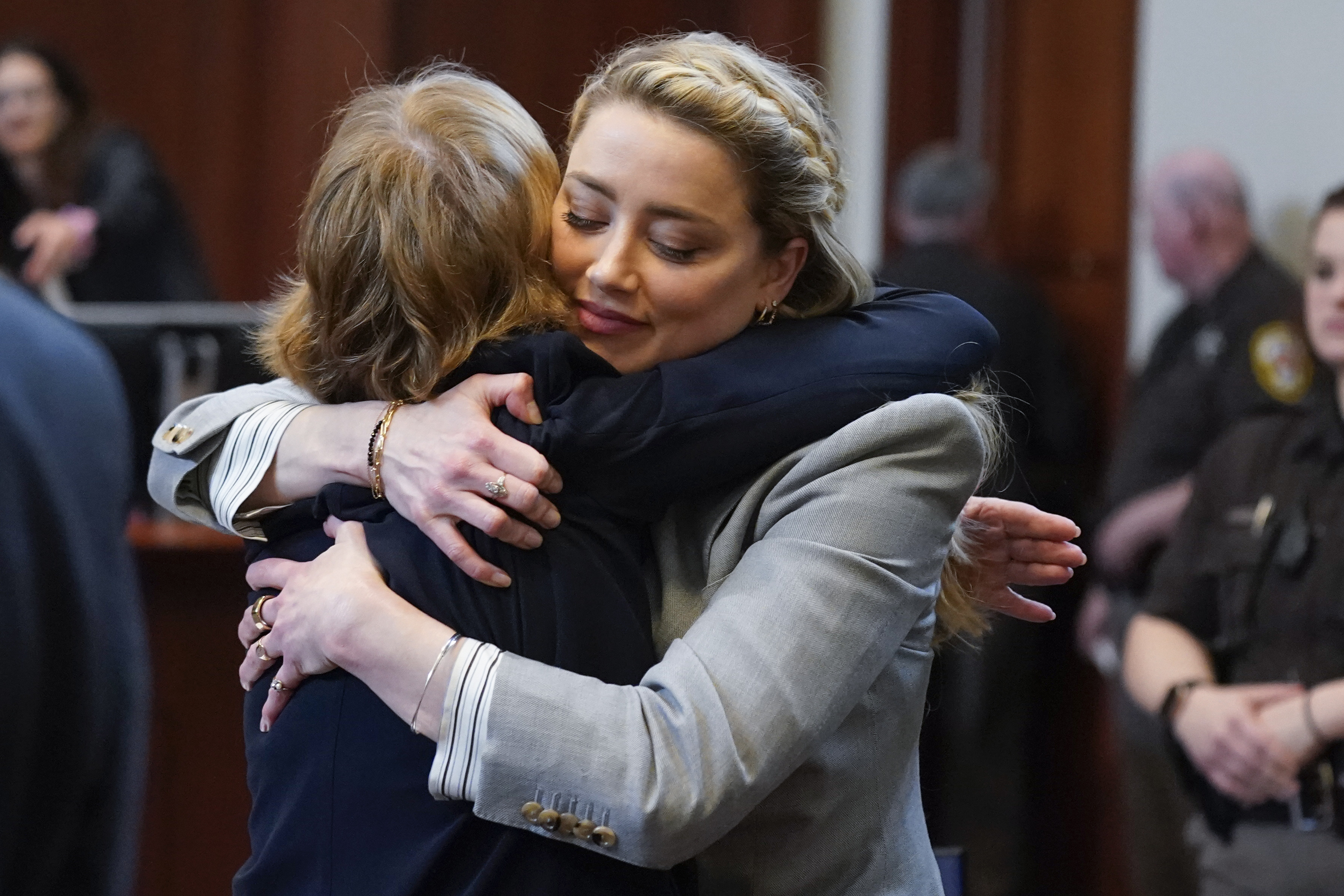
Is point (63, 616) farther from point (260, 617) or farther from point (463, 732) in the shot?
point (463, 732)

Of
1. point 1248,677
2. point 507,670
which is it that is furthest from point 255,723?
point 1248,677

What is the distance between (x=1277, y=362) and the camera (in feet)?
10.6

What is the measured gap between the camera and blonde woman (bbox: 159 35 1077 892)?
3.79 feet

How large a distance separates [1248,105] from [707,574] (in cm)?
280

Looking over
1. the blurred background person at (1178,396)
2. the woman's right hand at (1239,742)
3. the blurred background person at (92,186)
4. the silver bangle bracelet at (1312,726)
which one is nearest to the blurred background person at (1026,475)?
the blurred background person at (1178,396)

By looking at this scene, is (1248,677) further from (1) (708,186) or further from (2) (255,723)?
(2) (255,723)

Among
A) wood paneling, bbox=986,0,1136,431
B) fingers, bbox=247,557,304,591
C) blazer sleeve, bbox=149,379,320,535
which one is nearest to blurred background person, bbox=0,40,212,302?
wood paneling, bbox=986,0,1136,431

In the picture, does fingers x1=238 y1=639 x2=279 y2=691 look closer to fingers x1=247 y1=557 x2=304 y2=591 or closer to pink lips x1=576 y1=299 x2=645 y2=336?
fingers x1=247 y1=557 x2=304 y2=591

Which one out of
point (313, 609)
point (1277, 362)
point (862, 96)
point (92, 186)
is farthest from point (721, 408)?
point (862, 96)

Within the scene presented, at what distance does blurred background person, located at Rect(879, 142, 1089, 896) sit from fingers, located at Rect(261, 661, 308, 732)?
2970 mm

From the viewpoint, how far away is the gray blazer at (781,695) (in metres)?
1.15

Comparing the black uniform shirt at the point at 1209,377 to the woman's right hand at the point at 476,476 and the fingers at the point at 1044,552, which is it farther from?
the woman's right hand at the point at 476,476

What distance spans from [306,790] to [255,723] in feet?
0.43

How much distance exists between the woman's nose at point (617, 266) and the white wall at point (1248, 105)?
2.42m
